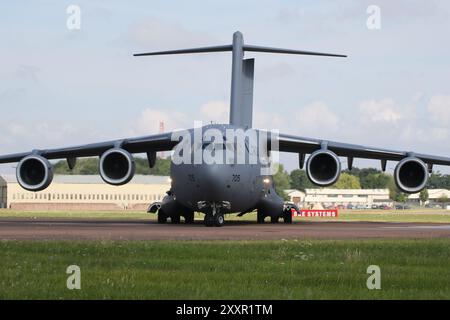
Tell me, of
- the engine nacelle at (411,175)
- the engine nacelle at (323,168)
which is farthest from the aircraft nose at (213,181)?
the engine nacelle at (411,175)

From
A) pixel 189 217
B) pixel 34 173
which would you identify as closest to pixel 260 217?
pixel 189 217

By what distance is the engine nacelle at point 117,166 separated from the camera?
3009 centimetres

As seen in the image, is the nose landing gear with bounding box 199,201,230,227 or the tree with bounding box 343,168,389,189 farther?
the tree with bounding box 343,168,389,189

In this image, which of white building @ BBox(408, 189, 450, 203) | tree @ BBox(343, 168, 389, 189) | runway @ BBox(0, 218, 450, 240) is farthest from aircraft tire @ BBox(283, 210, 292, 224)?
white building @ BBox(408, 189, 450, 203)

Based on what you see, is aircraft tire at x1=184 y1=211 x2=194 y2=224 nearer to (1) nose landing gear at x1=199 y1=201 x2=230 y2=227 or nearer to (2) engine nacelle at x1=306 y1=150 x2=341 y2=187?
(1) nose landing gear at x1=199 y1=201 x2=230 y2=227

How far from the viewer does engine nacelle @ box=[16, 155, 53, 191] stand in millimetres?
31062

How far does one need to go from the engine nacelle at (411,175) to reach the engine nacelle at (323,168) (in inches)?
104

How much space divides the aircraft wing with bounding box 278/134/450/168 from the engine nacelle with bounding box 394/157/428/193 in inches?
18.8

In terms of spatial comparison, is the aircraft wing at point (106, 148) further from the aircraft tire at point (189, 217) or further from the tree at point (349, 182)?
the tree at point (349, 182)

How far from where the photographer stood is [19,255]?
539 inches
